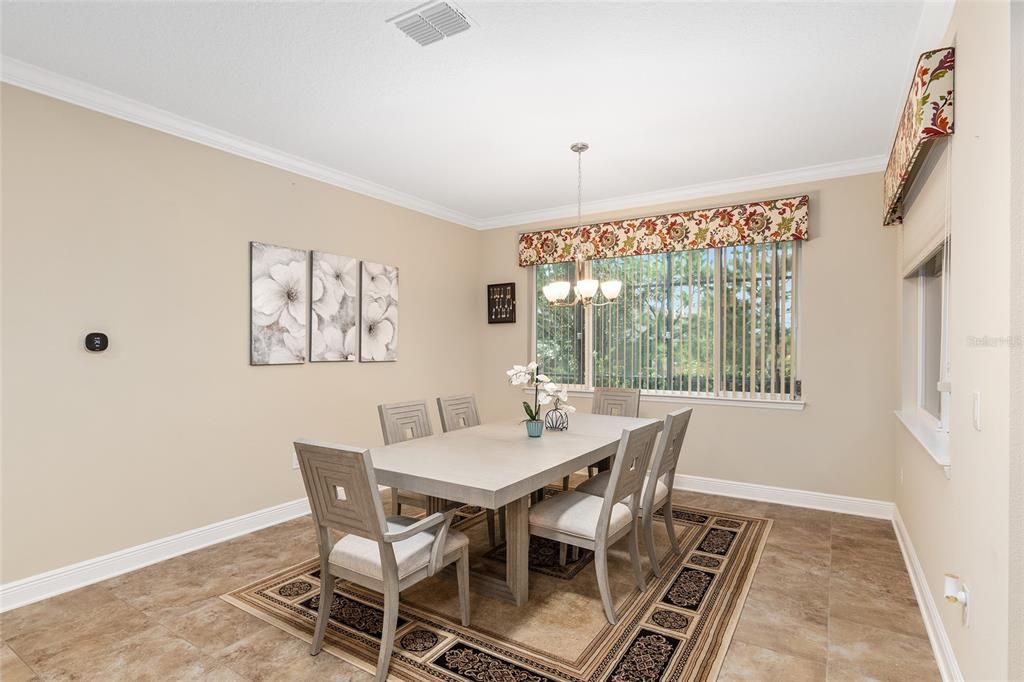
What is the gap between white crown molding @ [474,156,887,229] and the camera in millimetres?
4004

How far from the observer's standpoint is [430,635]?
233 centimetres

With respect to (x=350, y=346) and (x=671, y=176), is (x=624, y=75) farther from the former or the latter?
(x=350, y=346)

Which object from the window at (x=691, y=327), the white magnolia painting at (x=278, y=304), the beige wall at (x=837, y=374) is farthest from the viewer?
the window at (x=691, y=327)

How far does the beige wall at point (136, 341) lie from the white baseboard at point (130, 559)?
0.17ft

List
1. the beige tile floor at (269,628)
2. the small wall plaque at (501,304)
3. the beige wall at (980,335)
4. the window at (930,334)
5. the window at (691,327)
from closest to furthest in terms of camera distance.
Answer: the beige wall at (980,335), the beige tile floor at (269,628), the window at (930,334), the window at (691,327), the small wall plaque at (501,304)

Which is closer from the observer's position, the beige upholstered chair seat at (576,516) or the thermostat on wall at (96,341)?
the beige upholstered chair seat at (576,516)

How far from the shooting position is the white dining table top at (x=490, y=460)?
2180 millimetres

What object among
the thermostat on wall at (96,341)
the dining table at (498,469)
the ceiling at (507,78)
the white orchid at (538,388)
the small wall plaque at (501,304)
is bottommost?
the dining table at (498,469)

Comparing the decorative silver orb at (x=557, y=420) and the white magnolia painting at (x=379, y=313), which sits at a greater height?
the white magnolia painting at (x=379, y=313)

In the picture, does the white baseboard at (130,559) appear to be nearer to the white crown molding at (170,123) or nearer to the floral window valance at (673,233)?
the white crown molding at (170,123)

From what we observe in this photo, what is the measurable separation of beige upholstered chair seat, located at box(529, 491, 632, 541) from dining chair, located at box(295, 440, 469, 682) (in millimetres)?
482

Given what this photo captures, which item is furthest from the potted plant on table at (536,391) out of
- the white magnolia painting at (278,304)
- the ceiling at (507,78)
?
the white magnolia painting at (278,304)

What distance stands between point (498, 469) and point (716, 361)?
285 centimetres

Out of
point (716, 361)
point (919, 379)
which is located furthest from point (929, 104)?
point (716, 361)
